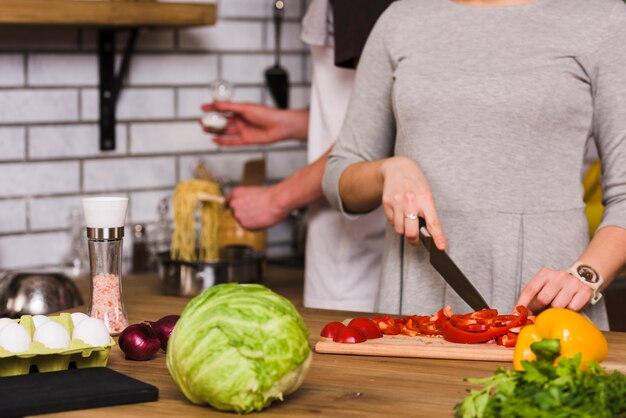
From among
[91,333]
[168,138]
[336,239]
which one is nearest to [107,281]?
[91,333]

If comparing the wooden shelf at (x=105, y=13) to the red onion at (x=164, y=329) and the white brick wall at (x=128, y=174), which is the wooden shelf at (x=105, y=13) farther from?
the red onion at (x=164, y=329)

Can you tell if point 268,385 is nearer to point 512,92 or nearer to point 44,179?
point 512,92

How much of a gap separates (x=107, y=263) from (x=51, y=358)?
1.26 ft

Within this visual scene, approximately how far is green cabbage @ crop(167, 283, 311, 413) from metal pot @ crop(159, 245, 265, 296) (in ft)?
4.42

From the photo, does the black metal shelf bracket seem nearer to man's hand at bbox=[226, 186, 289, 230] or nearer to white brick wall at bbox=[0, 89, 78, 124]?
white brick wall at bbox=[0, 89, 78, 124]

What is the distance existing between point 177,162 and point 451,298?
147 cm

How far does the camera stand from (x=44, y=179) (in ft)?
10.6

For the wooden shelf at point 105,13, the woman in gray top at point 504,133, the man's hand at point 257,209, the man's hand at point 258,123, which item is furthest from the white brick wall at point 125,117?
the woman in gray top at point 504,133

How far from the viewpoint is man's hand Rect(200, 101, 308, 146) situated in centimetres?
311

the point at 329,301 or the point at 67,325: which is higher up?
the point at 67,325

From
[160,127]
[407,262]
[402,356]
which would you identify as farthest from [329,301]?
[402,356]

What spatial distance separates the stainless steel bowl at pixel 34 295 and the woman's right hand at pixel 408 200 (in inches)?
36.7

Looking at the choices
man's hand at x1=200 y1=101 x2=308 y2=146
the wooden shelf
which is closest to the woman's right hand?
man's hand at x1=200 y1=101 x2=308 y2=146

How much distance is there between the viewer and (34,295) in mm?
2596
